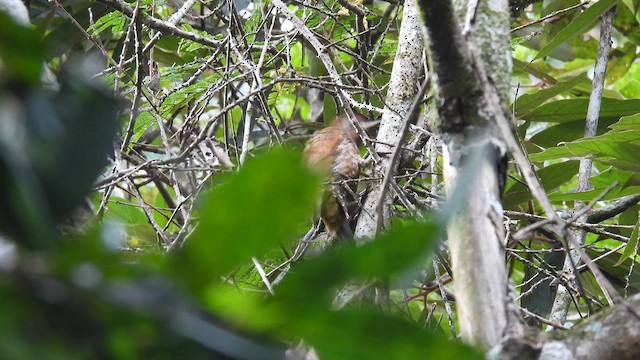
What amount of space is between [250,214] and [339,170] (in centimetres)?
181

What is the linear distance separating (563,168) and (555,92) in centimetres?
30

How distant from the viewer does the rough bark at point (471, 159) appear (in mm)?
840

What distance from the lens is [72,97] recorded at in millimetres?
442

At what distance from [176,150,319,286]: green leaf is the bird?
129 cm

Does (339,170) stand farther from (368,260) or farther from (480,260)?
(368,260)

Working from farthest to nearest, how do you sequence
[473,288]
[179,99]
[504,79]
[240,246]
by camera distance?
[179,99] < [504,79] < [473,288] < [240,246]

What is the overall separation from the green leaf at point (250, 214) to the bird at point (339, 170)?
50.8 inches

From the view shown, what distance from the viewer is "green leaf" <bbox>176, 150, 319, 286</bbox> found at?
40cm

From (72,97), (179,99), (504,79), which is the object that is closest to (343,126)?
(179,99)

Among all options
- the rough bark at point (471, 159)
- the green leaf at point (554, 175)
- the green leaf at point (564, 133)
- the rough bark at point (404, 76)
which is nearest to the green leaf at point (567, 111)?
the green leaf at point (564, 133)

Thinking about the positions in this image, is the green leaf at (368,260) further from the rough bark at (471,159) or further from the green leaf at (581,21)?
the green leaf at (581,21)

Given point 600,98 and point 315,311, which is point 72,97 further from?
point 600,98

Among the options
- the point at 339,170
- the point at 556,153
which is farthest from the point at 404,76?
the point at 556,153

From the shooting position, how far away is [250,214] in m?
0.41
